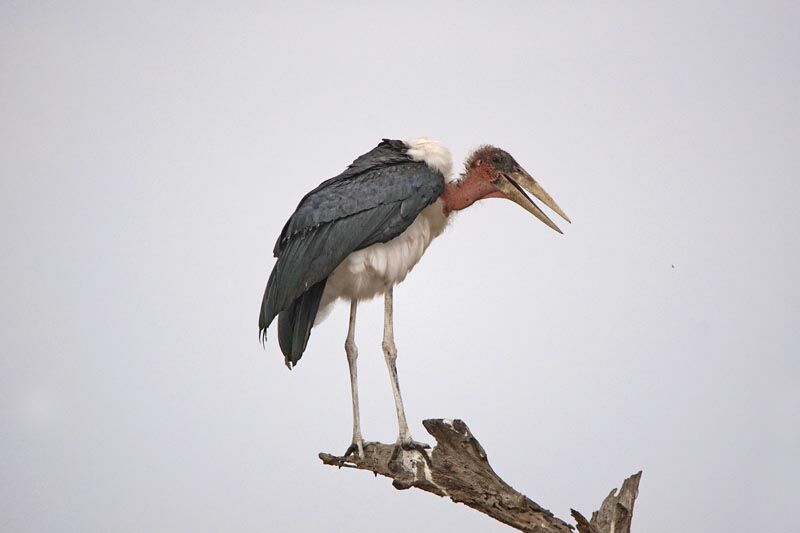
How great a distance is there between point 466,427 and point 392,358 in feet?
3.53

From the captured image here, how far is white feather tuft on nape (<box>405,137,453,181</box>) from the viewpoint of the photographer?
26.6ft

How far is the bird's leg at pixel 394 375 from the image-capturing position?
7.55 metres

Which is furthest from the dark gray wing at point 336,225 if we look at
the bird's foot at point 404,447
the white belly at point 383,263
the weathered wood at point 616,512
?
the weathered wood at point 616,512

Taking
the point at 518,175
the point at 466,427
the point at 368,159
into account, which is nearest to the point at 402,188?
the point at 368,159

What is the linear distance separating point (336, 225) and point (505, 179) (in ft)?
4.26

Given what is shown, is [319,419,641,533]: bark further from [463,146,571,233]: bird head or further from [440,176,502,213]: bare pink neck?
[463,146,571,233]: bird head

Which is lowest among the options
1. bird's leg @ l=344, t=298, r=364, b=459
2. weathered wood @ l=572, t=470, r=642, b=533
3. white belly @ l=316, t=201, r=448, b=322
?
weathered wood @ l=572, t=470, r=642, b=533

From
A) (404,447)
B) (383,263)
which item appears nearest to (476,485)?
(404,447)

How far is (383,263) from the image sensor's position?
7.90 metres

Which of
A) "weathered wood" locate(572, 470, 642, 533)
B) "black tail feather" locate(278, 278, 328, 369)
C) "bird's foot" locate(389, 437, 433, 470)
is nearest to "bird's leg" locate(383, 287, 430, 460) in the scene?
"bird's foot" locate(389, 437, 433, 470)

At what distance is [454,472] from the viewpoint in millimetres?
7180

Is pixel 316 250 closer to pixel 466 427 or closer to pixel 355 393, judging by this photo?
pixel 355 393

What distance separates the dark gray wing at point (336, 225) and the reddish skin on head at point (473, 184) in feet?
0.79

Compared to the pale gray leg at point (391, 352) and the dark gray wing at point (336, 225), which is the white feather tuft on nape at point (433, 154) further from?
the pale gray leg at point (391, 352)
